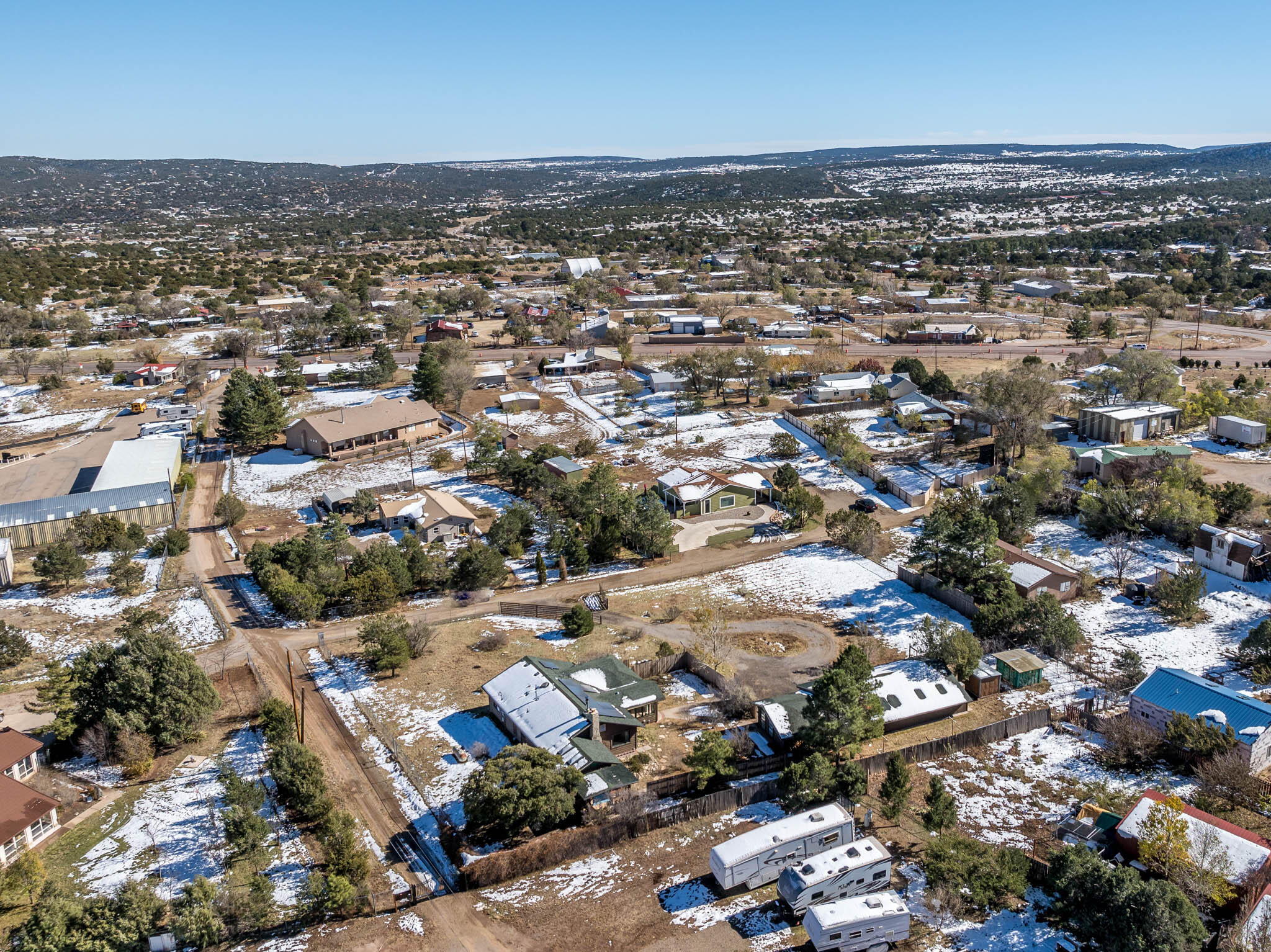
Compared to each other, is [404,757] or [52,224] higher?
[52,224]

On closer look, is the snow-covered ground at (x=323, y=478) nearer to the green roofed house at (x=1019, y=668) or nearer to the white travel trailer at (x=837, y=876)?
the green roofed house at (x=1019, y=668)

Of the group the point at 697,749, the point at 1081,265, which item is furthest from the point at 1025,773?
the point at 1081,265

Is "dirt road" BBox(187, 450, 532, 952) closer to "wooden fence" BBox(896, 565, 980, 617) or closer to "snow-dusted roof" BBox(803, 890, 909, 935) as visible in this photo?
"snow-dusted roof" BBox(803, 890, 909, 935)

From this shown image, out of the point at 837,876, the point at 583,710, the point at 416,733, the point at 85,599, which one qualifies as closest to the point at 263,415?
the point at 85,599

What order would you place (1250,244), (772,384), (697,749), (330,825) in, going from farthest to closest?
(1250,244)
(772,384)
(697,749)
(330,825)

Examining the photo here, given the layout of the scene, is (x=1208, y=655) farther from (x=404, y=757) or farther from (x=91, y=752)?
(x=91, y=752)

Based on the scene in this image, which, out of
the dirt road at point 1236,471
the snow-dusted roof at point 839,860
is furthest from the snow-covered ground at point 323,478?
the dirt road at point 1236,471

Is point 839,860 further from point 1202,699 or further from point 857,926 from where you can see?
point 1202,699
